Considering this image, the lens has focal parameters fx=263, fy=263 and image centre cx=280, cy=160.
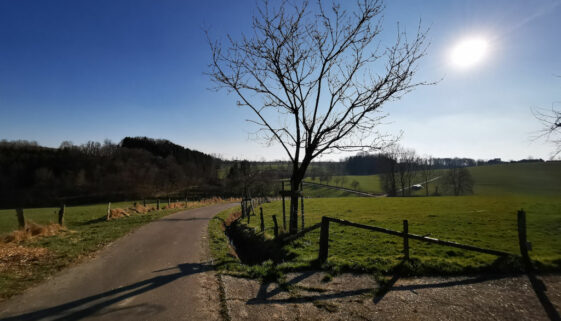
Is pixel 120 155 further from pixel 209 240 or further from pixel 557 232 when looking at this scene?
pixel 557 232

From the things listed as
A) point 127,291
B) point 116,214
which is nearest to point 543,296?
point 127,291

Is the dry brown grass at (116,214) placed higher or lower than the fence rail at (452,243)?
lower

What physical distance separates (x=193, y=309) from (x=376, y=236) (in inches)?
410

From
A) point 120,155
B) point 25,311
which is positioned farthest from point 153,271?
point 120,155

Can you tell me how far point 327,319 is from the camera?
4.59 meters

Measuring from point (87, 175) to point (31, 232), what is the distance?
2669 inches

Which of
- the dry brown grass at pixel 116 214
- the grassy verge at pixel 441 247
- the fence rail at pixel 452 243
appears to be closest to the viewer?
the fence rail at pixel 452 243

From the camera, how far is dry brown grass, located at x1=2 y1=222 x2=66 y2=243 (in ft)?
36.1

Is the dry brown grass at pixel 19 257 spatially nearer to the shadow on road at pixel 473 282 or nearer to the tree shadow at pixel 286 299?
the tree shadow at pixel 286 299

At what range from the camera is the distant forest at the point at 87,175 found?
5969 centimetres

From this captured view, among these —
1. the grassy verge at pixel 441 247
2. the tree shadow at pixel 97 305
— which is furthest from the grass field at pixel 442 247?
the tree shadow at pixel 97 305

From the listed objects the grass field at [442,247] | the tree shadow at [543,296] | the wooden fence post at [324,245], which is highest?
the wooden fence post at [324,245]

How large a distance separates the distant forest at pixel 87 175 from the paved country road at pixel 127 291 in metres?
55.5

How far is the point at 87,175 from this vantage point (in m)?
68.3
